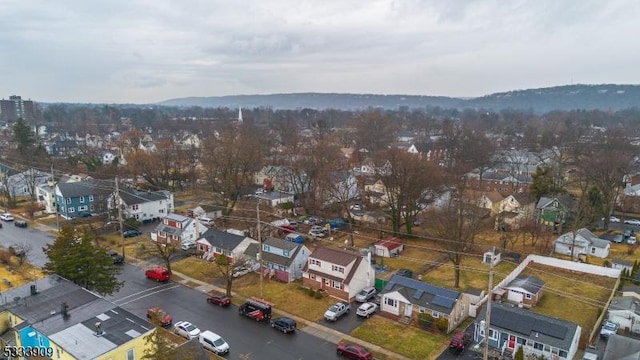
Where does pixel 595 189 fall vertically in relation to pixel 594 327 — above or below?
above

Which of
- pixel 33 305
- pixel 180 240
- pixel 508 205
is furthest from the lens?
pixel 508 205

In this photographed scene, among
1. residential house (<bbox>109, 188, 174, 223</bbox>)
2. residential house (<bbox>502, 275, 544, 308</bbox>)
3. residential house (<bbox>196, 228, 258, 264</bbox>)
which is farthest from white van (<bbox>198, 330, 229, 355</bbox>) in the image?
residential house (<bbox>109, 188, 174, 223</bbox>)

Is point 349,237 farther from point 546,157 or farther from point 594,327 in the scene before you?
point 546,157

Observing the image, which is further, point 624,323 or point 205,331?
point 624,323

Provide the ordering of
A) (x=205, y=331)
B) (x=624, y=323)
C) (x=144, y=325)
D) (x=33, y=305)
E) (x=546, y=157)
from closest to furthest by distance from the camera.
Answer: (x=144, y=325)
(x=33, y=305)
(x=205, y=331)
(x=624, y=323)
(x=546, y=157)

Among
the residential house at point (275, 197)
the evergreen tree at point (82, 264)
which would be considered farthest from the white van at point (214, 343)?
the residential house at point (275, 197)

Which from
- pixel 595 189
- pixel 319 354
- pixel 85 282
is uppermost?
pixel 595 189

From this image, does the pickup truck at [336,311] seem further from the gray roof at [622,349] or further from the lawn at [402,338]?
the gray roof at [622,349]

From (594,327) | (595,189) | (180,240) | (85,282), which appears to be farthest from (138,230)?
(595,189)
